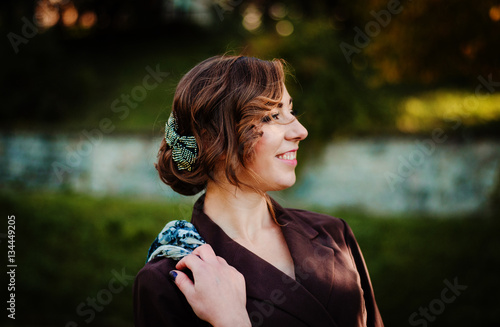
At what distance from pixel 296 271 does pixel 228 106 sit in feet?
2.63

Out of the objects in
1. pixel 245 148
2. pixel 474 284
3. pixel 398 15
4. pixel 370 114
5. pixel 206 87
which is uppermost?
pixel 398 15

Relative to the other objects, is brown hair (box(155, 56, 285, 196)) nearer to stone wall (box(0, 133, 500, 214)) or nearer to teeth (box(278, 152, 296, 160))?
teeth (box(278, 152, 296, 160))

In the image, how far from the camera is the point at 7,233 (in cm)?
845

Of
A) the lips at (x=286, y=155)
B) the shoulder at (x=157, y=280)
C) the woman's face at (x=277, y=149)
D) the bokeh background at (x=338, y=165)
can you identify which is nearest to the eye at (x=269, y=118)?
the woman's face at (x=277, y=149)

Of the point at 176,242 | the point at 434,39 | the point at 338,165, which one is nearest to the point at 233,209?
the point at 176,242

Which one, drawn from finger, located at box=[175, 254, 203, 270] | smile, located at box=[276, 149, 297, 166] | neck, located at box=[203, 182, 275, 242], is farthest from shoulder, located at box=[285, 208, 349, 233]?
finger, located at box=[175, 254, 203, 270]

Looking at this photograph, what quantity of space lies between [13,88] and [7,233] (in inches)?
253

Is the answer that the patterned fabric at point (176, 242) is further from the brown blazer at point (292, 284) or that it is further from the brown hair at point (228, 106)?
the brown hair at point (228, 106)

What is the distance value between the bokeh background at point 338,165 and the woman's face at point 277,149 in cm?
344

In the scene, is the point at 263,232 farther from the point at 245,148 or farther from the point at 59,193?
the point at 59,193

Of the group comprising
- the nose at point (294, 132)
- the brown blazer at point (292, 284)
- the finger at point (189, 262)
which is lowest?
the brown blazer at point (292, 284)

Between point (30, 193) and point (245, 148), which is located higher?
point (245, 148)

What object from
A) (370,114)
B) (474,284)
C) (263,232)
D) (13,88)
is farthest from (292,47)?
(13,88)

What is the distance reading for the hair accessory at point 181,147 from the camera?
78.3 inches
